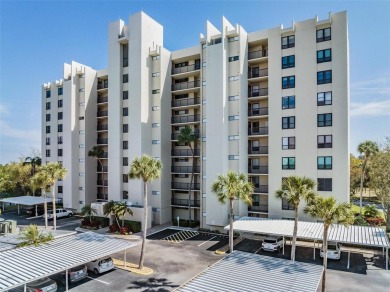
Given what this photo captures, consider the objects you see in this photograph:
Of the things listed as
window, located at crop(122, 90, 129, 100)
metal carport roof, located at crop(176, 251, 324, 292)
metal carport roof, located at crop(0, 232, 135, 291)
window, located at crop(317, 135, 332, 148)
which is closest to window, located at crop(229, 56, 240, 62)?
window, located at crop(317, 135, 332, 148)

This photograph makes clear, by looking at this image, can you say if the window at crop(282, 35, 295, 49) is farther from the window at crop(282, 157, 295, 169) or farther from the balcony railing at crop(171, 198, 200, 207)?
the balcony railing at crop(171, 198, 200, 207)

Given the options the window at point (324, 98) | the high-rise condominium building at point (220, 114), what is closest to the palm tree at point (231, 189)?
the high-rise condominium building at point (220, 114)

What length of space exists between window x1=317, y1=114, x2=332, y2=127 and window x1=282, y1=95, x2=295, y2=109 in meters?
3.55

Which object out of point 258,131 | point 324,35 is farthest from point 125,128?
point 324,35

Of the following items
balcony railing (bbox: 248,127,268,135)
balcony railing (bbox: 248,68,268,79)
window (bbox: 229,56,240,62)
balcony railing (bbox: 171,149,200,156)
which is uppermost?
window (bbox: 229,56,240,62)

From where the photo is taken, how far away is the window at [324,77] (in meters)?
33.2

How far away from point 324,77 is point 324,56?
8.79ft

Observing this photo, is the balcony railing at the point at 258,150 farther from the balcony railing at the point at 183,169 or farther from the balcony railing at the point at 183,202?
the balcony railing at the point at 183,202

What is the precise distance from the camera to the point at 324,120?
109 ft

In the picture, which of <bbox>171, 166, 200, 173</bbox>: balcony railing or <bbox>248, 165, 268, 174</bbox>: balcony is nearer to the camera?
<bbox>248, 165, 268, 174</bbox>: balcony

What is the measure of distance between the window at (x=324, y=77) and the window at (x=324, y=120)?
4230 mm

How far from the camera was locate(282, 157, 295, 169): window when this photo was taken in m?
34.6

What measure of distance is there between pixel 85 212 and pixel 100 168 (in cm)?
1379

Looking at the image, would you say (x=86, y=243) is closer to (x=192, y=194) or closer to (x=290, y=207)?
(x=192, y=194)
